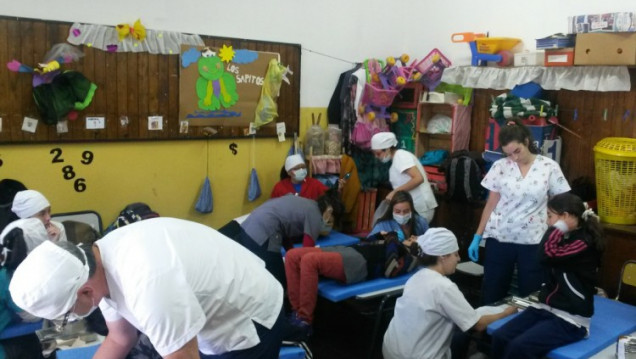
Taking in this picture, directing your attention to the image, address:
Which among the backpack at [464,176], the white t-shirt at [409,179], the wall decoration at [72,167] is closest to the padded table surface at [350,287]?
the white t-shirt at [409,179]

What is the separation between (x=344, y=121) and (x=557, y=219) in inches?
131

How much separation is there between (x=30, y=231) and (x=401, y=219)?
2.58m

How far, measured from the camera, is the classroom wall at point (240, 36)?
4867 mm

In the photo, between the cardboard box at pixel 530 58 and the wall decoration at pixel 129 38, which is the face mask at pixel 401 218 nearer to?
the cardboard box at pixel 530 58

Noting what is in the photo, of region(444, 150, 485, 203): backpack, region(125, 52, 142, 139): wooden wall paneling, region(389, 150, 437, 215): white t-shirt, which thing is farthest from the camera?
region(444, 150, 485, 203): backpack

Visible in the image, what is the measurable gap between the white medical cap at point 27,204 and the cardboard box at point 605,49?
4.00 metres

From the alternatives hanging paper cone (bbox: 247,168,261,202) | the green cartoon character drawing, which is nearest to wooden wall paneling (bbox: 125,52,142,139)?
the green cartoon character drawing

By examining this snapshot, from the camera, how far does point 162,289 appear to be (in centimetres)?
177

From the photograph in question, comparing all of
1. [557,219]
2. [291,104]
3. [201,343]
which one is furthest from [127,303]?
[291,104]

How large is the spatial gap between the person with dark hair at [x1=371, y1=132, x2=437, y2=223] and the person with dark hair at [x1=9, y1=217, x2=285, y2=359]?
3088mm

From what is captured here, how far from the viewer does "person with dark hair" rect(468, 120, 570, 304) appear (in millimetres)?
3951

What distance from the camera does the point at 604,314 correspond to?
366 cm

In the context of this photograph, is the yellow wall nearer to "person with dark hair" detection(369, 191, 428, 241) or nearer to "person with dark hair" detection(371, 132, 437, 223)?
"person with dark hair" detection(371, 132, 437, 223)

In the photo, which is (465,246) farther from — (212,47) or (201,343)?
(201,343)
